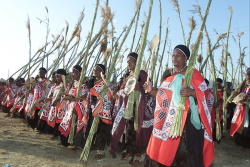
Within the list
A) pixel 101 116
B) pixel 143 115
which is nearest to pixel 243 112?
pixel 143 115

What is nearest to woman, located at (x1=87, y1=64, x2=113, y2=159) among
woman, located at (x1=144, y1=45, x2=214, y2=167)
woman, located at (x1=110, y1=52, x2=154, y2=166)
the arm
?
woman, located at (x1=110, y1=52, x2=154, y2=166)

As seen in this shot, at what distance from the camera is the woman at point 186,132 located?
2684 millimetres

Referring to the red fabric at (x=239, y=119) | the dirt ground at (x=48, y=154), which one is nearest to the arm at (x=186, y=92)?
the dirt ground at (x=48, y=154)

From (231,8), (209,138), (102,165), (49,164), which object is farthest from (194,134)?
(231,8)

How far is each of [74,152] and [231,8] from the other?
4449mm

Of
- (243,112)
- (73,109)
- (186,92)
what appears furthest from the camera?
(243,112)

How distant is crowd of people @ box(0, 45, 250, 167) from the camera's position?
2.72 meters

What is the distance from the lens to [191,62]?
2.64 metres

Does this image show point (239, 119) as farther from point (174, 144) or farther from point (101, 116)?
point (174, 144)

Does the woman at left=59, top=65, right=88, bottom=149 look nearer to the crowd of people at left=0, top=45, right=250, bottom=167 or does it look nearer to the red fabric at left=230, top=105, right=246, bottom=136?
the crowd of people at left=0, top=45, right=250, bottom=167

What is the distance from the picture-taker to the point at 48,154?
4703 millimetres

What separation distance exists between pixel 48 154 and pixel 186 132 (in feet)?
9.60

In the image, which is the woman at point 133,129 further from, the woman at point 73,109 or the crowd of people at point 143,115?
the woman at point 73,109

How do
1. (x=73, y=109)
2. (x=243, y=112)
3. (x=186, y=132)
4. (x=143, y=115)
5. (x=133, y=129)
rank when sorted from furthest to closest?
(x=243, y=112) → (x=73, y=109) → (x=133, y=129) → (x=143, y=115) → (x=186, y=132)
